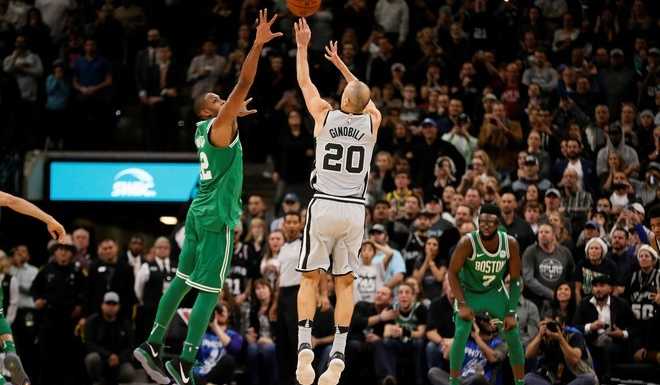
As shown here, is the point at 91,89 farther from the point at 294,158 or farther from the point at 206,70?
the point at 294,158

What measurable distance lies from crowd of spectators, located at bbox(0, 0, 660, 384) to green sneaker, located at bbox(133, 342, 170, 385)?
4359 mm

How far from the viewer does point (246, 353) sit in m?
15.8

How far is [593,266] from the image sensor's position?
50.1 feet

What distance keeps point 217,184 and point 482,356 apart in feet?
16.4

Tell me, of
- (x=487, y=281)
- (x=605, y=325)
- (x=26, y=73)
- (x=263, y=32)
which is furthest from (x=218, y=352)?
(x=26, y=73)

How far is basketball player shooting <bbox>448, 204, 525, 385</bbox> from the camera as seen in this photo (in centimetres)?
1288

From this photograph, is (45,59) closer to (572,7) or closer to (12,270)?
(12,270)

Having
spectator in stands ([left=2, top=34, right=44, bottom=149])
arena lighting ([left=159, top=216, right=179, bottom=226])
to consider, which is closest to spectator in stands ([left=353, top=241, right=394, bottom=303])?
arena lighting ([left=159, top=216, right=179, bottom=226])

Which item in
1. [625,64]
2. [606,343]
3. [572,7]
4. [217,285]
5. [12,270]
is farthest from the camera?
[572,7]

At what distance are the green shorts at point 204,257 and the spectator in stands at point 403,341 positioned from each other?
5.00 m

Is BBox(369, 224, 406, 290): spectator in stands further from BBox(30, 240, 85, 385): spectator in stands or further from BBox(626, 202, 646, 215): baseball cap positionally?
BBox(30, 240, 85, 385): spectator in stands

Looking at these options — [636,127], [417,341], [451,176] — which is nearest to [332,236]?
[417,341]

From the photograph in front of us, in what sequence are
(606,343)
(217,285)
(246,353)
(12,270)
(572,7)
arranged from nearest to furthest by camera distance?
(217,285), (606,343), (246,353), (12,270), (572,7)

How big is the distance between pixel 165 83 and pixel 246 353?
6.05 meters
